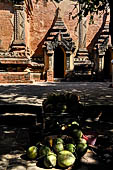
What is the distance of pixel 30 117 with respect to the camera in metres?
4.12

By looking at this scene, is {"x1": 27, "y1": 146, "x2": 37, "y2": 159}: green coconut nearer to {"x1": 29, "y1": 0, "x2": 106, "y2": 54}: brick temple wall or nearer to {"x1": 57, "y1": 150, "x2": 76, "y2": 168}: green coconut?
{"x1": 57, "y1": 150, "x2": 76, "y2": 168}: green coconut

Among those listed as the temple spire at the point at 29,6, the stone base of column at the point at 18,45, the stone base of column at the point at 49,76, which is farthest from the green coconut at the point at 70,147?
the temple spire at the point at 29,6

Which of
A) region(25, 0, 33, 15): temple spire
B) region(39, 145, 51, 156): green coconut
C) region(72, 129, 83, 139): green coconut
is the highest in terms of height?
→ region(25, 0, 33, 15): temple spire

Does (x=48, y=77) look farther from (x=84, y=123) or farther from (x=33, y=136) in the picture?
(x=33, y=136)

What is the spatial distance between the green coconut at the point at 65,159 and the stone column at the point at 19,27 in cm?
1184

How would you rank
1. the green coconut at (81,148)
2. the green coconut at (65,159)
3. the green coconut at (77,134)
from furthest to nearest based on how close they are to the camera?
1. the green coconut at (77,134)
2. the green coconut at (81,148)
3. the green coconut at (65,159)

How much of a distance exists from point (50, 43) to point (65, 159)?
1325 cm

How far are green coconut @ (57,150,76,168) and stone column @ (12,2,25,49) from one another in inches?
466

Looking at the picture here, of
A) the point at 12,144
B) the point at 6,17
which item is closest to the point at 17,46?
the point at 6,17

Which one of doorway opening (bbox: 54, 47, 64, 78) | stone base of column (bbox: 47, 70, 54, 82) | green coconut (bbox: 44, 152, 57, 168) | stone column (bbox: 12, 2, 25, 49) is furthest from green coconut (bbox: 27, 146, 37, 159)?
doorway opening (bbox: 54, 47, 64, 78)

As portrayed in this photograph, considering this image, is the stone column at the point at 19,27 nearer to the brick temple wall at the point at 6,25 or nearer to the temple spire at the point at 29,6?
the brick temple wall at the point at 6,25

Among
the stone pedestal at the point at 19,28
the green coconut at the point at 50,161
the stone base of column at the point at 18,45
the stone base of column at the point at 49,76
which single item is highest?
the stone pedestal at the point at 19,28

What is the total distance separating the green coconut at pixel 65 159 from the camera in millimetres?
2209

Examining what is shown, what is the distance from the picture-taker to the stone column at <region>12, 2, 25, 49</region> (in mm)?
13195
